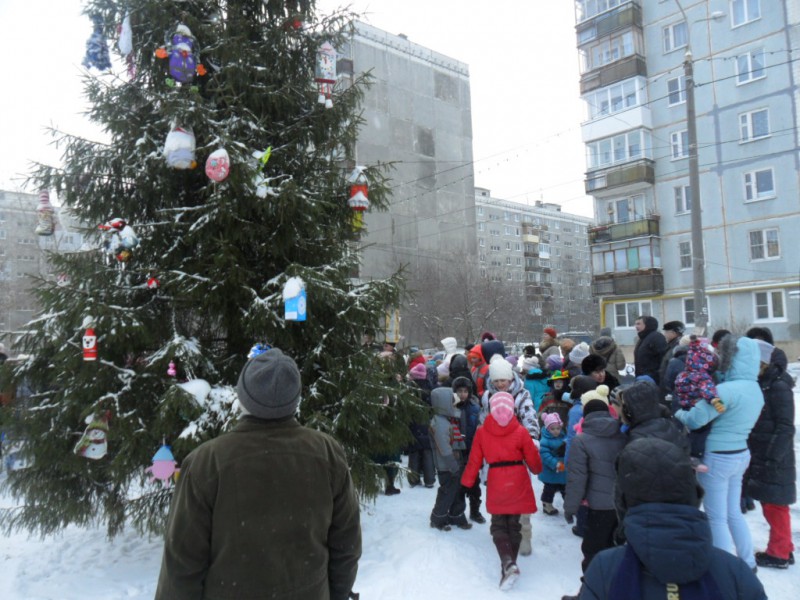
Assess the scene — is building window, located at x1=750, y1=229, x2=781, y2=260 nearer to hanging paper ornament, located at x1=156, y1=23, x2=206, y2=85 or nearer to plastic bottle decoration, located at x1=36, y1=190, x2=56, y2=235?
hanging paper ornament, located at x1=156, y1=23, x2=206, y2=85

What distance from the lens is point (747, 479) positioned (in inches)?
210

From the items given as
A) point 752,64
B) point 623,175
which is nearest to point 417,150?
point 623,175

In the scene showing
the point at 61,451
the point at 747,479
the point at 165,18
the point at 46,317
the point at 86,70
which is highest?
the point at 165,18

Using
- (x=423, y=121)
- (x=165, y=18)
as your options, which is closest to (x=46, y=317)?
(x=165, y=18)

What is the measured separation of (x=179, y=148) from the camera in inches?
217

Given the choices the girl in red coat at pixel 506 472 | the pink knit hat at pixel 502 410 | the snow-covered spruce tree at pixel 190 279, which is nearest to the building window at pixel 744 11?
the snow-covered spruce tree at pixel 190 279

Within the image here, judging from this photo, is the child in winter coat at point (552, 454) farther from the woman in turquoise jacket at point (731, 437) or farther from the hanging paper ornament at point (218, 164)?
the hanging paper ornament at point (218, 164)

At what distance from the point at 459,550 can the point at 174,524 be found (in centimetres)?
409

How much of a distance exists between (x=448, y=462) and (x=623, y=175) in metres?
29.7

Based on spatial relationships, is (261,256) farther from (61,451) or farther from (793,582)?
(793,582)

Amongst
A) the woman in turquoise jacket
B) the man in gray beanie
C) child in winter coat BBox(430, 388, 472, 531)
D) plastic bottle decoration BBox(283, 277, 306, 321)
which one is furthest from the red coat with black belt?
the man in gray beanie

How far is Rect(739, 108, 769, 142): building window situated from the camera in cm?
2778

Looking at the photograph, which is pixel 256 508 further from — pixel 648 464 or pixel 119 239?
pixel 119 239

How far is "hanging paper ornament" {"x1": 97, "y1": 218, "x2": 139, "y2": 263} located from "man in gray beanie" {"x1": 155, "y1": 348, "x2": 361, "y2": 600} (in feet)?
12.1
